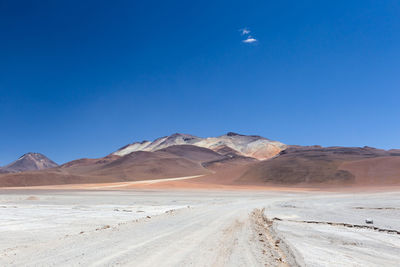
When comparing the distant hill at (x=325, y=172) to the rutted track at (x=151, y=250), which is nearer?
the rutted track at (x=151, y=250)

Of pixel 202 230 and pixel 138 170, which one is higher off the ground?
pixel 138 170

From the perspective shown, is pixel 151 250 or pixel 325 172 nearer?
pixel 151 250

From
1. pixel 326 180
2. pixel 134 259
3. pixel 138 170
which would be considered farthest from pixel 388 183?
pixel 138 170

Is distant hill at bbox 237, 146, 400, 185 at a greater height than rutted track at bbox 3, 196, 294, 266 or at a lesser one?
greater

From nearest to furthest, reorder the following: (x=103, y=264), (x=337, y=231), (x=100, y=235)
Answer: (x=103, y=264)
(x=100, y=235)
(x=337, y=231)

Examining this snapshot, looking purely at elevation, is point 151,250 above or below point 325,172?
below

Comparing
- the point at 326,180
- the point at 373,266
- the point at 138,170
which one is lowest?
the point at 373,266

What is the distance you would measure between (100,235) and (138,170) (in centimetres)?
13741

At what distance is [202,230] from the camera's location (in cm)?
1392

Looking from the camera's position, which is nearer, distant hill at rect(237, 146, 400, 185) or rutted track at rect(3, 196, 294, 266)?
rutted track at rect(3, 196, 294, 266)

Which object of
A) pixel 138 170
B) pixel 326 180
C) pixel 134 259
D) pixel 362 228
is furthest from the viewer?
pixel 138 170

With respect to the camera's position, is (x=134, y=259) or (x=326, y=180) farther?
(x=326, y=180)

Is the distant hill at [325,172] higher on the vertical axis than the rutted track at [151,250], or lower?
higher

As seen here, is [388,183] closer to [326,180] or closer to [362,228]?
[326,180]
